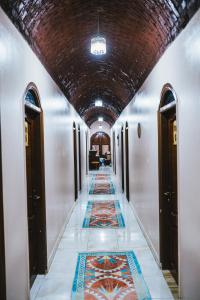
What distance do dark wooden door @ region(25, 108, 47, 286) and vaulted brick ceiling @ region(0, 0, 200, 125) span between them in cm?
99

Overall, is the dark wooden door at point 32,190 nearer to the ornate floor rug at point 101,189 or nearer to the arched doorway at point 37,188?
the arched doorway at point 37,188

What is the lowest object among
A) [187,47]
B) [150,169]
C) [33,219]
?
[33,219]

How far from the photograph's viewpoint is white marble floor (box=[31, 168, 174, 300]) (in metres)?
3.53

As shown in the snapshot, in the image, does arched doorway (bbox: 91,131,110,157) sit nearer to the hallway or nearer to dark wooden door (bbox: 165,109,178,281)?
the hallway

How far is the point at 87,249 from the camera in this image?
4.97m

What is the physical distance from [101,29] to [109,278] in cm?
365

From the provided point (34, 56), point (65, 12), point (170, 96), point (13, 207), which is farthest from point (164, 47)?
point (13, 207)

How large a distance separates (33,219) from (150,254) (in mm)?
1968

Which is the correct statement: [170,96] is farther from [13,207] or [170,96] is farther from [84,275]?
[84,275]

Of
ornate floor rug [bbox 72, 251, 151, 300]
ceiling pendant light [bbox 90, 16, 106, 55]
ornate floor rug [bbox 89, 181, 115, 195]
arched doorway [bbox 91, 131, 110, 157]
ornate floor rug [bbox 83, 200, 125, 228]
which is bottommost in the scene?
ornate floor rug [bbox 72, 251, 151, 300]

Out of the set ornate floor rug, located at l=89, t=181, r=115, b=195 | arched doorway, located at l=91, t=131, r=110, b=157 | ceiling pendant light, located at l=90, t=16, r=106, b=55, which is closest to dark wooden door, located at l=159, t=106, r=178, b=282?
ceiling pendant light, located at l=90, t=16, r=106, b=55

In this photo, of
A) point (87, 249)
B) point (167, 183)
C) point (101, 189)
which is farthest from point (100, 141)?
point (167, 183)

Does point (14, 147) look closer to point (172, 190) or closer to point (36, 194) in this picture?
point (36, 194)

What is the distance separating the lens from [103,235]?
18.8 feet
